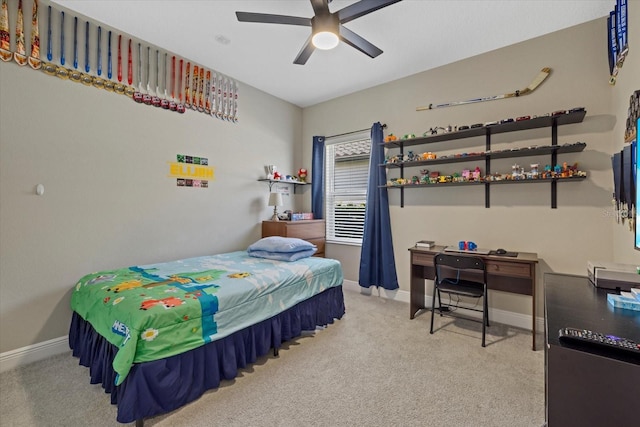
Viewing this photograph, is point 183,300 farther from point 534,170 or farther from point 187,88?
point 534,170

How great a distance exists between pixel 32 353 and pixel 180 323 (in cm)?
163

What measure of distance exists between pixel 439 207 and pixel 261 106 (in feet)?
9.06

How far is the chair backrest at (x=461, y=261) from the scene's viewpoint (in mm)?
2452

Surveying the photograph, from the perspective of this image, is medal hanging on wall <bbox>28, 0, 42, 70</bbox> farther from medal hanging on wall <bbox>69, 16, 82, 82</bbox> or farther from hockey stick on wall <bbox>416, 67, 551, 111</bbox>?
hockey stick on wall <bbox>416, 67, 551, 111</bbox>

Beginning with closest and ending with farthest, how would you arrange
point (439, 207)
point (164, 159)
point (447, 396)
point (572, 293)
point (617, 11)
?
point (572, 293), point (447, 396), point (617, 11), point (164, 159), point (439, 207)

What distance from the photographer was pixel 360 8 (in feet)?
6.39

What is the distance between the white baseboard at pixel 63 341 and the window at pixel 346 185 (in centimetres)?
89

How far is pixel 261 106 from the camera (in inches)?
157

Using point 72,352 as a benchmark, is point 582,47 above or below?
above

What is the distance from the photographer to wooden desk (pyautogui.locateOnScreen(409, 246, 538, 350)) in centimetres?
240

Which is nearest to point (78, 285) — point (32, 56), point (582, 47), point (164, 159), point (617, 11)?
point (164, 159)

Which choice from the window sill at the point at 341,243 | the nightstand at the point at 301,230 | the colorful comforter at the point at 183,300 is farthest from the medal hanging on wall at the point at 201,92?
the window sill at the point at 341,243

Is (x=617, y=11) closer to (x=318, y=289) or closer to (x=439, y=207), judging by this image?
(x=439, y=207)

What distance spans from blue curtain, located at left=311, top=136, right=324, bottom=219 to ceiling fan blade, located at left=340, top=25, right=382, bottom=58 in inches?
77.9
